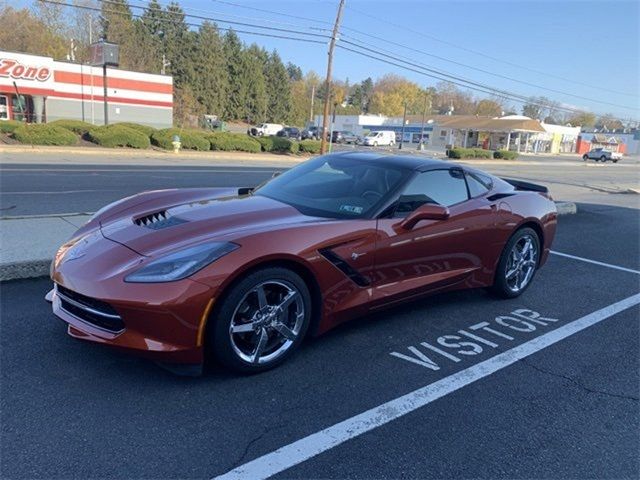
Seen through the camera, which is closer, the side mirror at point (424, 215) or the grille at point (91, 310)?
the grille at point (91, 310)

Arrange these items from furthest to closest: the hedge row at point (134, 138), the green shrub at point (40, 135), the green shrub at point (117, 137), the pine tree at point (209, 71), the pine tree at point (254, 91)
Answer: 1. the pine tree at point (254, 91)
2. the pine tree at point (209, 71)
3. the green shrub at point (117, 137)
4. the hedge row at point (134, 138)
5. the green shrub at point (40, 135)

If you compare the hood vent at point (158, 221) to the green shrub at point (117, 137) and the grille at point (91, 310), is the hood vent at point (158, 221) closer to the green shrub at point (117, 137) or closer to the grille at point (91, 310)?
the grille at point (91, 310)

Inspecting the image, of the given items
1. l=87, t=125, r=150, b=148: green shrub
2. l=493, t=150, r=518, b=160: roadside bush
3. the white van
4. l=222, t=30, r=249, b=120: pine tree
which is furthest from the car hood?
l=222, t=30, r=249, b=120: pine tree

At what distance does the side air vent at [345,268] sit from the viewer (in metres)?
3.46

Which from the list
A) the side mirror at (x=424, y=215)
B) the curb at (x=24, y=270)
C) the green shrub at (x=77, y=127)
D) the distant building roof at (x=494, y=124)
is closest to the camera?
the side mirror at (x=424, y=215)

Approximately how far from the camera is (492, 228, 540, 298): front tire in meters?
4.95

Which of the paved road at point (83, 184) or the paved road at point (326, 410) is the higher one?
the paved road at point (326, 410)

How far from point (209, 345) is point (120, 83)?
4517cm

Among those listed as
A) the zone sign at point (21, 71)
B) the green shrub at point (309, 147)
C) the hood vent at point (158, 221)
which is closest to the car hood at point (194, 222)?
the hood vent at point (158, 221)

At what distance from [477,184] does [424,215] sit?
134 centimetres

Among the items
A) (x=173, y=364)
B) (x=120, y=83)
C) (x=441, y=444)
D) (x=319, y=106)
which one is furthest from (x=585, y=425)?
(x=319, y=106)

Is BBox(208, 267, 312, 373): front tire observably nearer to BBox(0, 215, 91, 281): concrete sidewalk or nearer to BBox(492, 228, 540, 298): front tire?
BBox(492, 228, 540, 298): front tire

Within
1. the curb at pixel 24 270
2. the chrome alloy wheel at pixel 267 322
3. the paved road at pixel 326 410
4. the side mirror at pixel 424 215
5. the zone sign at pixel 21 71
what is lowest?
the paved road at pixel 326 410

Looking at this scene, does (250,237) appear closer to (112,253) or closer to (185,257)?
(185,257)
